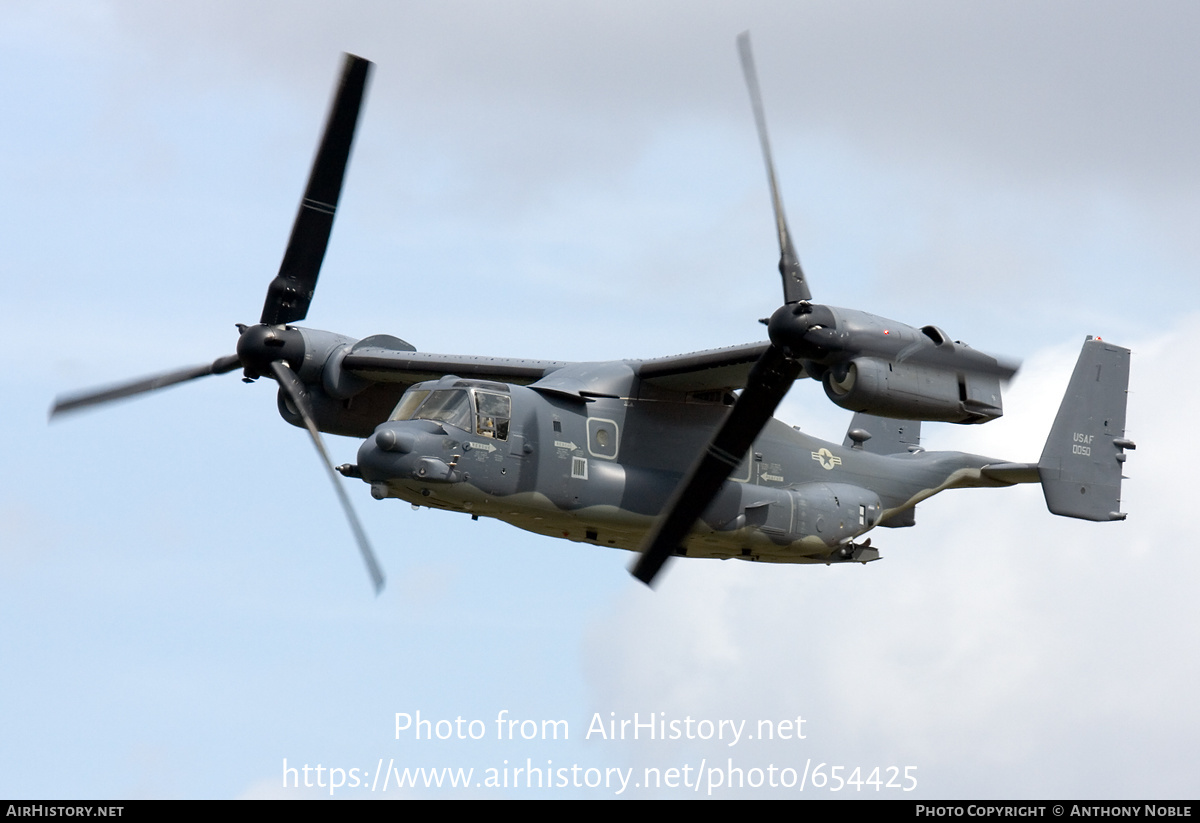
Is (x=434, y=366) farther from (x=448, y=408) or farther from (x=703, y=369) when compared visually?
(x=703, y=369)

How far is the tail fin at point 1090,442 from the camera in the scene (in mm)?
31547

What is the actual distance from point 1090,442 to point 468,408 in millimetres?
11990

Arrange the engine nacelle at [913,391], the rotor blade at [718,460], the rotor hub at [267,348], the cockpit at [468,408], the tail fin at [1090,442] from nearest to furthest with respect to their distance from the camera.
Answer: the engine nacelle at [913,391] < the rotor blade at [718,460] < the cockpit at [468,408] < the rotor hub at [267,348] < the tail fin at [1090,442]

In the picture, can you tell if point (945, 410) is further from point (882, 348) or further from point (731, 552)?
point (731, 552)

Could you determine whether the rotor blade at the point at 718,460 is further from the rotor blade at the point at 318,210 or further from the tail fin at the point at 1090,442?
the rotor blade at the point at 318,210

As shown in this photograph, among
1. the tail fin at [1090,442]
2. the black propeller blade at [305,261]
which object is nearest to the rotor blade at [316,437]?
the black propeller blade at [305,261]

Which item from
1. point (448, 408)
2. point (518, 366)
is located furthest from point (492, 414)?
point (518, 366)

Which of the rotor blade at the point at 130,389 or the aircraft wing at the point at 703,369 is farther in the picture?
the rotor blade at the point at 130,389

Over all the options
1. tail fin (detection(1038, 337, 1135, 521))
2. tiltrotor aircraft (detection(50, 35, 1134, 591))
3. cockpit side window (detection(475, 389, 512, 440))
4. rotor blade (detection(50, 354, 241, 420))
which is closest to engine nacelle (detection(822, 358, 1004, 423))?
tiltrotor aircraft (detection(50, 35, 1134, 591))

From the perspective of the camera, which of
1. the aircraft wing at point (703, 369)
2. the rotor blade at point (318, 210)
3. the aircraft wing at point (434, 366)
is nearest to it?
the aircraft wing at point (703, 369)

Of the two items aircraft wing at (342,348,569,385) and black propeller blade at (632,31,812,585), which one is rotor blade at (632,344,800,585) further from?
aircraft wing at (342,348,569,385)

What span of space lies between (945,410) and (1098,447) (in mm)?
7247

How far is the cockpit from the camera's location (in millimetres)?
27516
